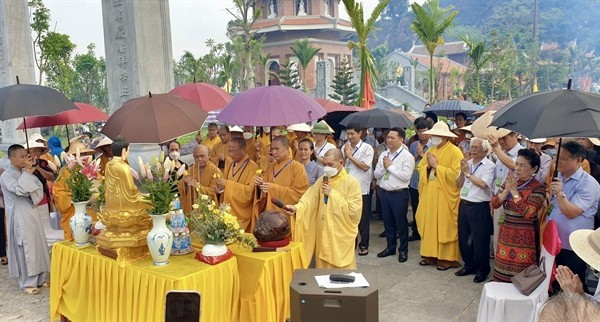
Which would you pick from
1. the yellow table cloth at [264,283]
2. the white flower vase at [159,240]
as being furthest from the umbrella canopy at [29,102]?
the yellow table cloth at [264,283]

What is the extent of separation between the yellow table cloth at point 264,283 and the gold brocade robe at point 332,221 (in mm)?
739

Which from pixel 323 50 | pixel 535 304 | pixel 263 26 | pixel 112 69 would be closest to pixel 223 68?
pixel 263 26

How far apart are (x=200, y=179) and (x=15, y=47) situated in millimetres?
6678

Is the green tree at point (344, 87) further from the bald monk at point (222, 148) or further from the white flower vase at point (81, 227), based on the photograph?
the white flower vase at point (81, 227)

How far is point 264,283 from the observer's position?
3479 mm

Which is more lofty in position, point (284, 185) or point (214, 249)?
point (284, 185)

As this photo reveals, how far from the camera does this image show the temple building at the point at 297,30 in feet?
129

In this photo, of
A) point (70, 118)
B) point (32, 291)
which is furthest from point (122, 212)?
point (70, 118)

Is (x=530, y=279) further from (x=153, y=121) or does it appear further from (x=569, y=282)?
(x=153, y=121)

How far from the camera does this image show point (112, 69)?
7.68 m

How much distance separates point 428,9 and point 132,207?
16450 millimetres

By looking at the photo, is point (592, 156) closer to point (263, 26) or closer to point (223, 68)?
point (223, 68)

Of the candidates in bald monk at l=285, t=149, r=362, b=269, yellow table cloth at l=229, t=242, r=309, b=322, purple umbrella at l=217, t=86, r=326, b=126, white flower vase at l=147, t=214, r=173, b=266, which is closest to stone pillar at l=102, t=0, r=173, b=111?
purple umbrella at l=217, t=86, r=326, b=126

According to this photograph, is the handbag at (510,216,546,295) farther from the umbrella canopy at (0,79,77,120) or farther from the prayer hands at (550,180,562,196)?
the umbrella canopy at (0,79,77,120)
